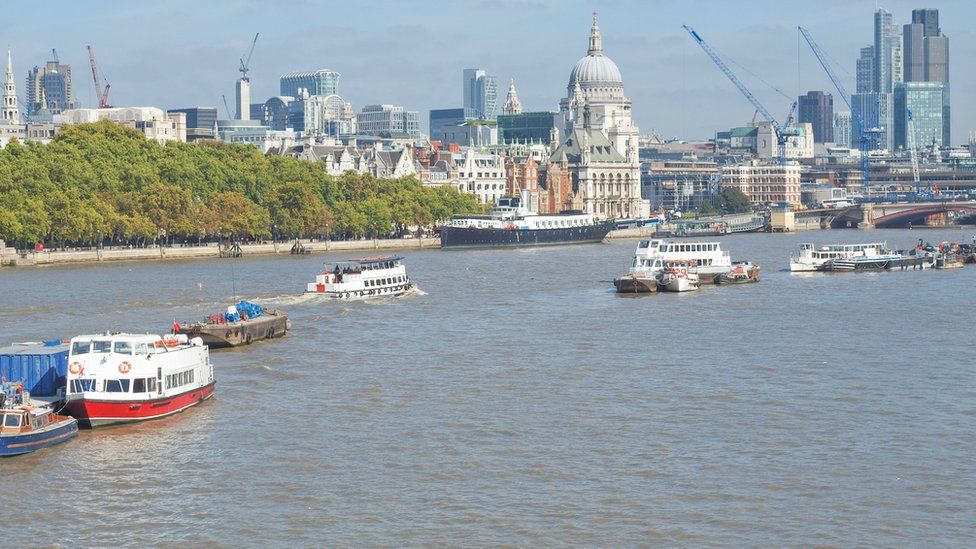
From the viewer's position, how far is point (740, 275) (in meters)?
89.3

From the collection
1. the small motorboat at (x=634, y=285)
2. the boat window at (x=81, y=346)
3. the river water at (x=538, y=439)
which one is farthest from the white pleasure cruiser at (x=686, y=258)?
the boat window at (x=81, y=346)

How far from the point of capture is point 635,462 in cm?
3553

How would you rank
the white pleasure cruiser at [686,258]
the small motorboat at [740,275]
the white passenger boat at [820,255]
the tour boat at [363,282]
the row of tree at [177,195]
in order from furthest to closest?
the row of tree at [177,195] → the white passenger boat at [820,255] → the small motorboat at [740,275] → the white pleasure cruiser at [686,258] → the tour boat at [363,282]

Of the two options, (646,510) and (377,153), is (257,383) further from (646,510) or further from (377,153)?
(377,153)

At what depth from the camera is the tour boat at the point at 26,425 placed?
3656 centimetres

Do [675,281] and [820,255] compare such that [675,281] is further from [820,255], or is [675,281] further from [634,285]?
[820,255]

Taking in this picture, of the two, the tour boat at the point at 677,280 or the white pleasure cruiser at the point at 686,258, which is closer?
the tour boat at the point at 677,280

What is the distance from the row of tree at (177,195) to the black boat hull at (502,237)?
21.1 ft

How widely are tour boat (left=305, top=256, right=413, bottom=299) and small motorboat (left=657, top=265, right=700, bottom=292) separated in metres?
13.8

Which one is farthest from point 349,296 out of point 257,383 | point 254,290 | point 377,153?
point 377,153

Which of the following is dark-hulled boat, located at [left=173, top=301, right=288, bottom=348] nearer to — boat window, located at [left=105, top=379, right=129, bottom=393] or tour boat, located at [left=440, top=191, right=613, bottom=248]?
boat window, located at [left=105, top=379, right=129, bottom=393]

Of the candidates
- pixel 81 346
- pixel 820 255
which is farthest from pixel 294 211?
pixel 81 346

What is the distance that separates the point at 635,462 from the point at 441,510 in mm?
5698

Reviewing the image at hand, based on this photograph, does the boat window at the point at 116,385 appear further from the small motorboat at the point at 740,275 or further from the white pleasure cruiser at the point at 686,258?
the small motorboat at the point at 740,275
